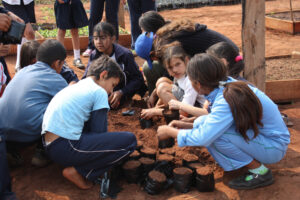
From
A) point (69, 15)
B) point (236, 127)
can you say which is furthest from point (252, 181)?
point (69, 15)

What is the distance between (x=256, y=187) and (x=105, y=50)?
2.55 meters

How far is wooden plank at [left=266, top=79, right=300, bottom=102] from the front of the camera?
14.7 feet

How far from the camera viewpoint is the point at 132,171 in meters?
2.97

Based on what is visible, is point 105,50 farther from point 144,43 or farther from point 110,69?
point 110,69

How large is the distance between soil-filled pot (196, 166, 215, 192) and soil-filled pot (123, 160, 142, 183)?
51 centimetres

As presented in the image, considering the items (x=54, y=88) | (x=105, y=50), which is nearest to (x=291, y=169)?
(x=54, y=88)

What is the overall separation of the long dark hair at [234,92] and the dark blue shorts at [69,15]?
12.2 feet

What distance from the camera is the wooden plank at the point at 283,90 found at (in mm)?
4473

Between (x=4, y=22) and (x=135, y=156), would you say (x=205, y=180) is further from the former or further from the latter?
(x=4, y=22)

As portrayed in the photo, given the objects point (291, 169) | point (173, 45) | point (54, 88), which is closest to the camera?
point (291, 169)

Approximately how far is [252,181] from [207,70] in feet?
3.13

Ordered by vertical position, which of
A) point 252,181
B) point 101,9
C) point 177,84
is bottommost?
point 252,181

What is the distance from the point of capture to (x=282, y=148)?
277 cm

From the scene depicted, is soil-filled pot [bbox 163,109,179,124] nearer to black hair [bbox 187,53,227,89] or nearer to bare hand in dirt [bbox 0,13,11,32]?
black hair [bbox 187,53,227,89]
